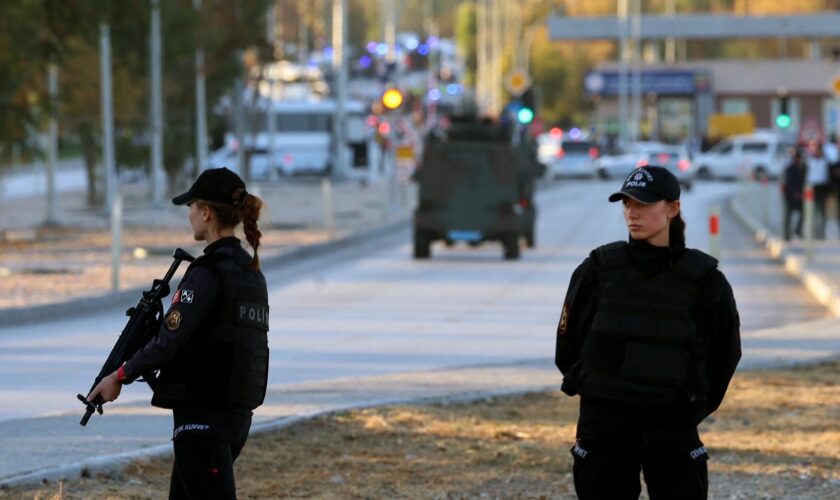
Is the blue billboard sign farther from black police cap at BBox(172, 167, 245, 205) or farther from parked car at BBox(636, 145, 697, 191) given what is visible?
black police cap at BBox(172, 167, 245, 205)

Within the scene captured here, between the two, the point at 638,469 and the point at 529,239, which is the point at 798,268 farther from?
the point at 638,469

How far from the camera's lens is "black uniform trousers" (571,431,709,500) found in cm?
597

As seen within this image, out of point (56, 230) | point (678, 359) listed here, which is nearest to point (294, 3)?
point (56, 230)

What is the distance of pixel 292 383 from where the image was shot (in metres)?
13.9

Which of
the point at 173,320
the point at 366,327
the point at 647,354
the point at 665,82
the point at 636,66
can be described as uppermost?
the point at 636,66

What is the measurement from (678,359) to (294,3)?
322ft

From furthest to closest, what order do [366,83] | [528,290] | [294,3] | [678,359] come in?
1. [366,83]
2. [294,3]
3. [528,290]
4. [678,359]

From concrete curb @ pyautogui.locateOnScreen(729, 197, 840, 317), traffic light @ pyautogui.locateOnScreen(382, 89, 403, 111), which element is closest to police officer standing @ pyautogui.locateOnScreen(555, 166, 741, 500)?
concrete curb @ pyautogui.locateOnScreen(729, 197, 840, 317)

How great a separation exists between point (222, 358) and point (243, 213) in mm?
499

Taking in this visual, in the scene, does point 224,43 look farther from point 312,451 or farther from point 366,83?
point 366,83

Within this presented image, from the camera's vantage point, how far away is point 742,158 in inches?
2776

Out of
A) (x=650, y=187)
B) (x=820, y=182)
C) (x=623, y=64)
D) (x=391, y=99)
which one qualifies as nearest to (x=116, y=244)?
(x=820, y=182)

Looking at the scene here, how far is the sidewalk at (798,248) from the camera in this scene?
2311 centimetres

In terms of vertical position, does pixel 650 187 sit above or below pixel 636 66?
below
